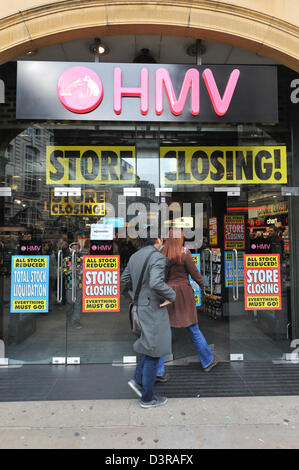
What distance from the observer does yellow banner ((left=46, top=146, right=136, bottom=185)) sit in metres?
4.98

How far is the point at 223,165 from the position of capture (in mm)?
5176

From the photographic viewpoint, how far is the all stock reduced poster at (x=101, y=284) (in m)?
4.79

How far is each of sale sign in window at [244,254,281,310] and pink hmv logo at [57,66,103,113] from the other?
335cm

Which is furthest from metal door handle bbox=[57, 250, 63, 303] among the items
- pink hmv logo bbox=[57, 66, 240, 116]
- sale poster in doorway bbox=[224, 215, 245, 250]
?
sale poster in doorway bbox=[224, 215, 245, 250]

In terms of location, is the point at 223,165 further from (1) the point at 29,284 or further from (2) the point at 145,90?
(1) the point at 29,284

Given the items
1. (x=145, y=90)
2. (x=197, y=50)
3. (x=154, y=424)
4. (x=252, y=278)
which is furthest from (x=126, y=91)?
(x=154, y=424)

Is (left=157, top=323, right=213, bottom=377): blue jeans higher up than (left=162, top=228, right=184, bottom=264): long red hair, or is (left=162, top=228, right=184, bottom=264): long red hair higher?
(left=162, top=228, right=184, bottom=264): long red hair

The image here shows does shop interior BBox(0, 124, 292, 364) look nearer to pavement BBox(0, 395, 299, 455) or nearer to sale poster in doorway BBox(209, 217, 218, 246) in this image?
sale poster in doorway BBox(209, 217, 218, 246)

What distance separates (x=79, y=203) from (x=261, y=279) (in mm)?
3268

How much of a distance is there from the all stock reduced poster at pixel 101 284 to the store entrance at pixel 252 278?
3.94 ft

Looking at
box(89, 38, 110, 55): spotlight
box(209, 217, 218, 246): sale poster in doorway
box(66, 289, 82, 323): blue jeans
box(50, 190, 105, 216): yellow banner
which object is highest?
box(89, 38, 110, 55): spotlight

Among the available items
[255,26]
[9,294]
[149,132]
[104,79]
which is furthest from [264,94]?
[9,294]

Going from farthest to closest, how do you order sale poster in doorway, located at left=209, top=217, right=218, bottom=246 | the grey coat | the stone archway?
sale poster in doorway, located at left=209, top=217, right=218, bottom=246 → the stone archway → the grey coat

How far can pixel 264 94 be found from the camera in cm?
418
